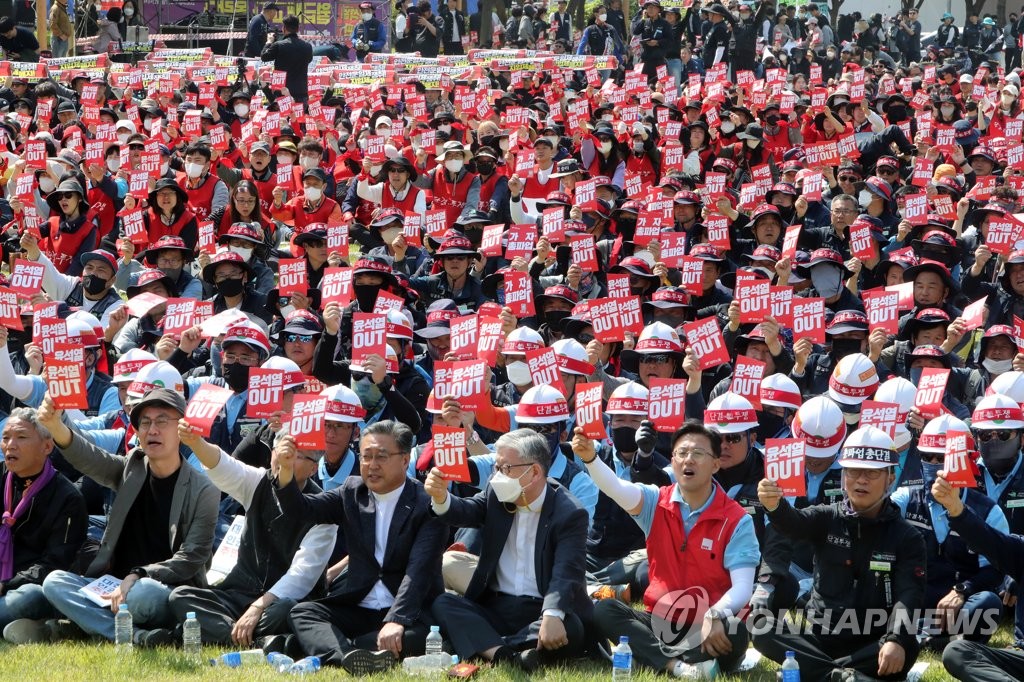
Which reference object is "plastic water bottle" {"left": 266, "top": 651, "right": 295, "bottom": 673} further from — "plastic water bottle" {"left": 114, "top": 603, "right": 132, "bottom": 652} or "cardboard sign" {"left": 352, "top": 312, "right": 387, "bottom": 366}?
"cardboard sign" {"left": 352, "top": 312, "right": 387, "bottom": 366}

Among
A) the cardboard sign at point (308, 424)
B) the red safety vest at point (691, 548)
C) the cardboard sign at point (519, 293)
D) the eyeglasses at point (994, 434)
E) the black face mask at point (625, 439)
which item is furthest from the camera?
the cardboard sign at point (519, 293)

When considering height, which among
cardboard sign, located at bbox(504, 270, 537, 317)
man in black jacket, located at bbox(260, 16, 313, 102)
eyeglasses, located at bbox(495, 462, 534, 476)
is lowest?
eyeglasses, located at bbox(495, 462, 534, 476)

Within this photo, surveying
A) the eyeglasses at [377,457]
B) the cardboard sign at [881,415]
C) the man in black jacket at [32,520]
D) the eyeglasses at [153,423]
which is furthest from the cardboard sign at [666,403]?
the man in black jacket at [32,520]

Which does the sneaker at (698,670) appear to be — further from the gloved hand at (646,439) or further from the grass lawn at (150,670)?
the gloved hand at (646,439)

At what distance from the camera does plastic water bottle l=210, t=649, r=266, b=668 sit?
7.61 meters

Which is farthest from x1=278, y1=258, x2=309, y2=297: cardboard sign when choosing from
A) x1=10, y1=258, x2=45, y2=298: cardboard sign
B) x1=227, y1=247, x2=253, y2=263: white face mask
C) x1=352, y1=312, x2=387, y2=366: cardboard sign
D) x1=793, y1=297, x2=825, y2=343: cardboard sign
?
x1=793, y1=297, x2=825, y2=343: cardboard sign

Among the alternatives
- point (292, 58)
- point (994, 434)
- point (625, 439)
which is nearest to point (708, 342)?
point (625, 439)

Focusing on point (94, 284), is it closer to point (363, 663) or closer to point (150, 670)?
point (150, 670)

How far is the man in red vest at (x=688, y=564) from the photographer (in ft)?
24.5

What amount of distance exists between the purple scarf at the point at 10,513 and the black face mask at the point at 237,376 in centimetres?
200

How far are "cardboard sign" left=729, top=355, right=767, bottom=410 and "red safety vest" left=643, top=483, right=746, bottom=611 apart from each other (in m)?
2.08

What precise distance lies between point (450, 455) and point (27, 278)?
578 cm

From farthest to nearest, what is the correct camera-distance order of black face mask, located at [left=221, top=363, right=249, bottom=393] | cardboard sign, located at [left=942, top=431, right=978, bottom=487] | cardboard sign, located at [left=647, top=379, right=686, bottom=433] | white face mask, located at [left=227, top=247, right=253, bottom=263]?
white face mask, located at [left=227, top=247, right=253, bottom=263], black face mask, located at [left=221, top=363, right=249, bottom=393], cardboard sign, located at [left=647, top=379, right=686, bottom=433], cardboard sign, located at [left=942, top=431, right=978, bottom=487]

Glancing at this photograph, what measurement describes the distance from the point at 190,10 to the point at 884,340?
90.7 feet
